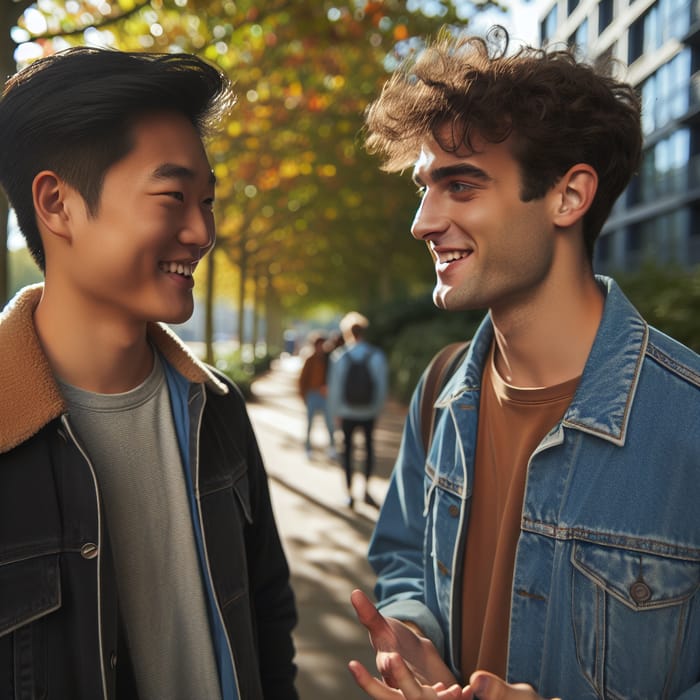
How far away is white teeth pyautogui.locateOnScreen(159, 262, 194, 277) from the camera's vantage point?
1.90m

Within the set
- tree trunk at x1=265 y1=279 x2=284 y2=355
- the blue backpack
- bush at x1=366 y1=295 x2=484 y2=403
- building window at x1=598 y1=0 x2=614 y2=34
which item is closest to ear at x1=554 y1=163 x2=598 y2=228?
building window at x1=598 y1=0 x2=614 y2=34

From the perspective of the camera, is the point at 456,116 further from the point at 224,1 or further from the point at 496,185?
the point at 224,1

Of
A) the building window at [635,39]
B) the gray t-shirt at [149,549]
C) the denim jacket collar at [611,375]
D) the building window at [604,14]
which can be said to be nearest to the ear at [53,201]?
the gray t-shirt at [149,549]

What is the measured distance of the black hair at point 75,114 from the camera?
5.97ft

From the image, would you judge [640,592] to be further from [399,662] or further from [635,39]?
[635,39]

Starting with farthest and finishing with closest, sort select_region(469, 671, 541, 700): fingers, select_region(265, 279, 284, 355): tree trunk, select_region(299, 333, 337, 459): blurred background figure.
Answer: select_region(265, 279, 284, 355): tree trunk, select_region(299, 333, 337, 459): blurred background figure, select_region(469, 671, 541, 700): fingers

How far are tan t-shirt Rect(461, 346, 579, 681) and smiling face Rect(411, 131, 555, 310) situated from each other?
281mm

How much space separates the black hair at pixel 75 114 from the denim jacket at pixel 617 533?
130 centimetres

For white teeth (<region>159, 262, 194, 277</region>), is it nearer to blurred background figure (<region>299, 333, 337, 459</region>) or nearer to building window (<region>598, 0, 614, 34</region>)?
building window (<region>598, 0, 614, 34</region>)

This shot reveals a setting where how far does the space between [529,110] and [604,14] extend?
126cm

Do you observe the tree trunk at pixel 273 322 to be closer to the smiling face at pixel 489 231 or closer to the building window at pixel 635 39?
the building window at pixel 635 39

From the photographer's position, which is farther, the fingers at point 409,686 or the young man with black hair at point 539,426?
the young man with black hair at point 539,426

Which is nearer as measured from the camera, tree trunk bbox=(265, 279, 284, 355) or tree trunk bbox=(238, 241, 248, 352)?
tree trunk bbox=(238, 241, 248, 352)

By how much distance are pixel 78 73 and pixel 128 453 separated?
96 cm
